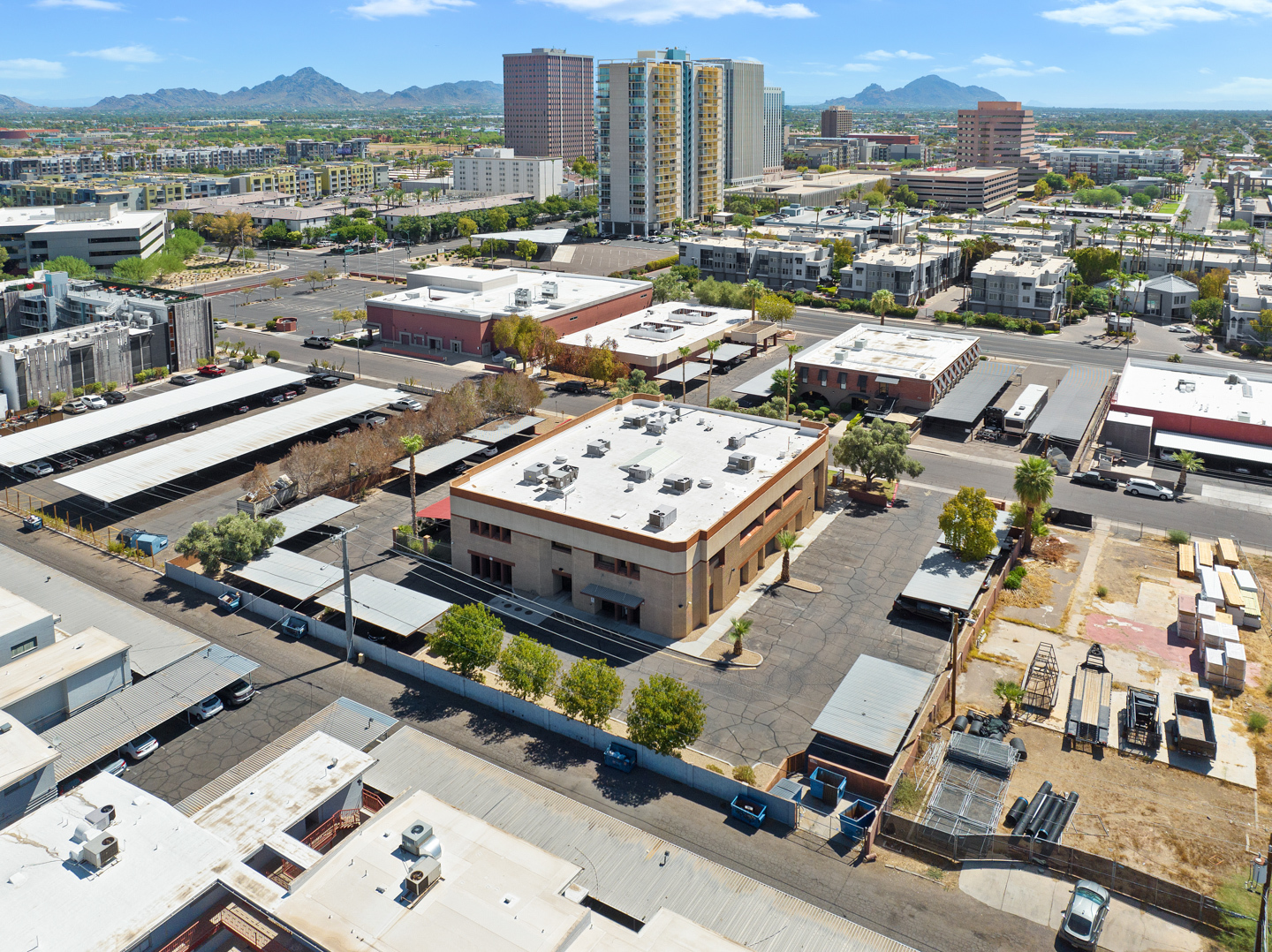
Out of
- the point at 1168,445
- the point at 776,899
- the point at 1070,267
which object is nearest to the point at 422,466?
the point at 776,899

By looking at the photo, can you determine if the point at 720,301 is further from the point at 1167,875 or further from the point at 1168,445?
the point at 1167,875

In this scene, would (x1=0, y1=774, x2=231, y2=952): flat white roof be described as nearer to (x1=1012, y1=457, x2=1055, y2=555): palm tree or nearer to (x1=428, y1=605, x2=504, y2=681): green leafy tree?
(x1=428, y1=605, x2=504, y2=681): green leafy tree

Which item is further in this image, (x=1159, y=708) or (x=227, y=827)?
(x=1159, y=708)

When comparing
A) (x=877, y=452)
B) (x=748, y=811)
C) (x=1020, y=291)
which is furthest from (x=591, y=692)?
(x=1020, y=291)

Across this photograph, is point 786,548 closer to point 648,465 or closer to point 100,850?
point 648,465

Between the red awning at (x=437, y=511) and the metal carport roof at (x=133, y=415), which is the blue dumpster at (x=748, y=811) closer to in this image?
the red awning at (x=437, y=511)

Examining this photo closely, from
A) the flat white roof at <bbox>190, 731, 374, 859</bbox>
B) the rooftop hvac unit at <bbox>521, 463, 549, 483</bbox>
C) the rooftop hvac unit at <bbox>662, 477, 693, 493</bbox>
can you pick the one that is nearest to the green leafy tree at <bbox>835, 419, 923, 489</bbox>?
the rooftop hvac unit at <bbox>662, 477, 693, 493</bbox>

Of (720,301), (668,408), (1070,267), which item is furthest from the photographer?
(1070,267)

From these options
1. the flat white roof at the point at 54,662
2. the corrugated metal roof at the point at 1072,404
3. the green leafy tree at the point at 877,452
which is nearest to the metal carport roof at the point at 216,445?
the flat white roof at the point at 54,662
